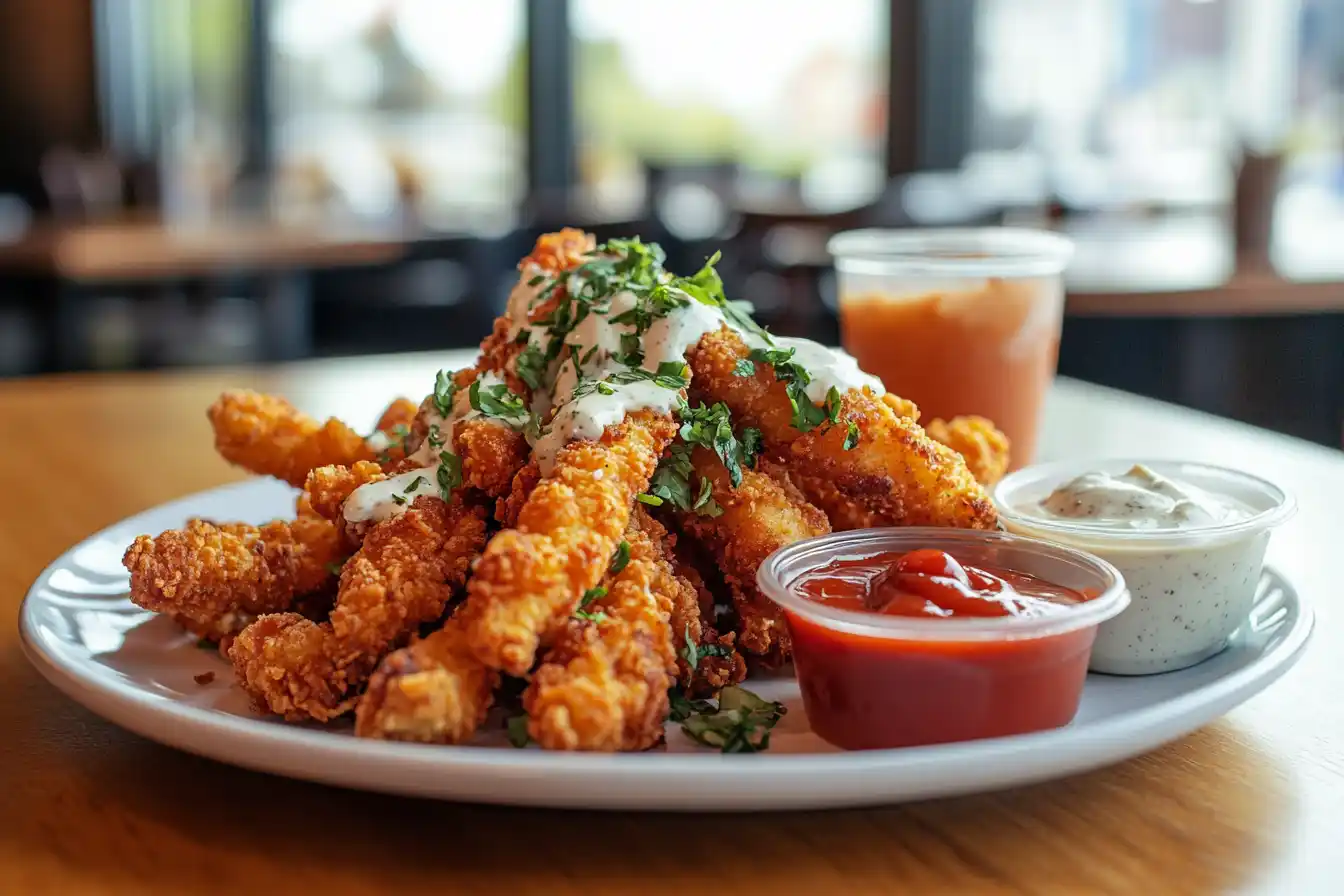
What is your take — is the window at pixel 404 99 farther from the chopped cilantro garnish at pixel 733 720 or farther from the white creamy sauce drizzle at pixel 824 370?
the chopped cilantro garnish at pixel 733 720

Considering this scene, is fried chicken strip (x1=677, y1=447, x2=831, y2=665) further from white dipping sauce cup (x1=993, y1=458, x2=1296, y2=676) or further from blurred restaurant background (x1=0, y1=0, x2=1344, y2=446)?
blurred restaurant background (x1=0, y1=0, x2=1344, y2=446)

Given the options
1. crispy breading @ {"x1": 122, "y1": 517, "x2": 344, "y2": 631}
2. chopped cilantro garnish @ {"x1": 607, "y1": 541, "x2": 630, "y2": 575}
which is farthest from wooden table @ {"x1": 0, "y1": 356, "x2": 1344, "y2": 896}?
chopped cilantro garnish @ {"x1": 607, "y1": 541, "x2": 630, "y2": 575}

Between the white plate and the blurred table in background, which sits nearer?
the white plate

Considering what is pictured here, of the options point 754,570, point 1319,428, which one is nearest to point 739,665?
point 754,570

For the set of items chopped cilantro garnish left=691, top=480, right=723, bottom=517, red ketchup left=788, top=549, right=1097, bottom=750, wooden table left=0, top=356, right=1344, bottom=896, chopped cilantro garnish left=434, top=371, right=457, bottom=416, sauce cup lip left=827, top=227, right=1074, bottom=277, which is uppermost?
sauce cup lip left=827, top=227, right=1074, bottom=277

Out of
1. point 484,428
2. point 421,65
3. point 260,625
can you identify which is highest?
point 421,65

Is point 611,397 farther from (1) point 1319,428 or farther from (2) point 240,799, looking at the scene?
(1) point 1319,428

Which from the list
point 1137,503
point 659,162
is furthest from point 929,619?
point 659,162
